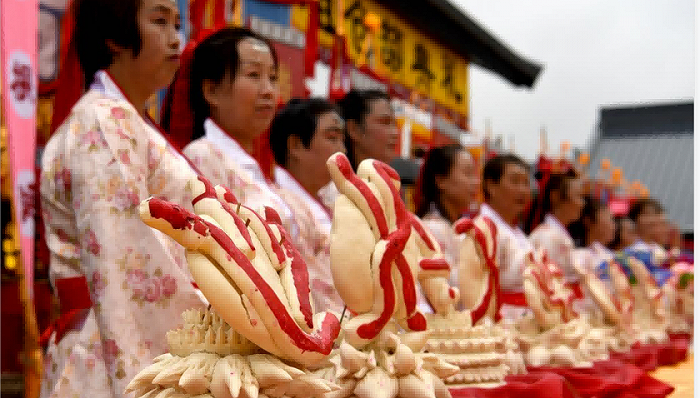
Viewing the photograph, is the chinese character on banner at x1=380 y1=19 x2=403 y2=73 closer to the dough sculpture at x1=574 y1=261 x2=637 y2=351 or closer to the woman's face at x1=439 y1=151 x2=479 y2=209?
the woman's face at x1=439 y1=151 x2=479 y2=209

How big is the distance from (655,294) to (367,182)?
107 inches

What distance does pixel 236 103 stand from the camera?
1.84 metres

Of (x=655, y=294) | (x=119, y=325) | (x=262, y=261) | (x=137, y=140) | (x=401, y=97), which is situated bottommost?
(x=655, y=294)

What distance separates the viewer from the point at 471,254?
79.1 inches

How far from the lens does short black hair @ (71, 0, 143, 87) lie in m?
1.66

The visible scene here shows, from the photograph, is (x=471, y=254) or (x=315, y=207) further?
(x=315, y=207)

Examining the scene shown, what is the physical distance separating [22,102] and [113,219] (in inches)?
38.3

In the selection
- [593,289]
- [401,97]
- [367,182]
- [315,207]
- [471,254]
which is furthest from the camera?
[401,97]

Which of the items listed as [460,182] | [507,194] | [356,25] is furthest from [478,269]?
[356,25]

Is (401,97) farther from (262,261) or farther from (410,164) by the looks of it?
(262,261)

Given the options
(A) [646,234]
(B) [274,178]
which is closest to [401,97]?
(A) [646,234]

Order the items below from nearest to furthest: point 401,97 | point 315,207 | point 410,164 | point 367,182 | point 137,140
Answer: point 367,182 → point 137,140 → point 315,207 → point 410,164 → point 401,97

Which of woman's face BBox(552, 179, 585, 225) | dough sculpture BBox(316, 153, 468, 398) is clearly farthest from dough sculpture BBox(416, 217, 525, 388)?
woman's face BBox(552, 179, 585, 225)

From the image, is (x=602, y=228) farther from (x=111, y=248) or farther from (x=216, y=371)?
(x=216, y=371)
